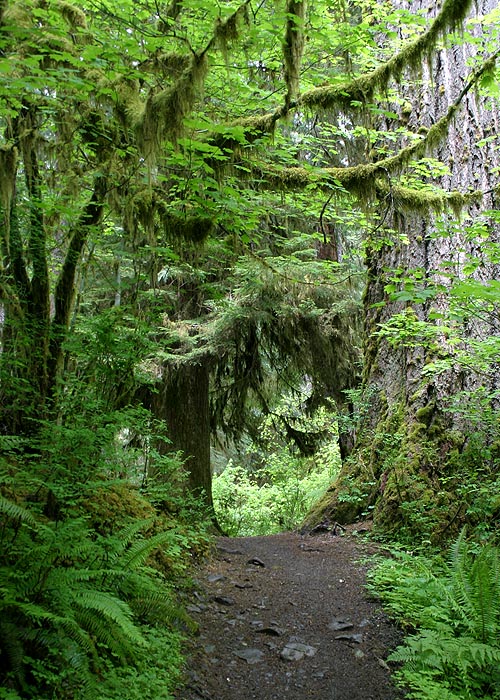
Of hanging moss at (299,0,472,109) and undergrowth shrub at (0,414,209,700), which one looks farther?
hanging moss at (299,0,472,109)

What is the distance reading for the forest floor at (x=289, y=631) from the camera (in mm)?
3947

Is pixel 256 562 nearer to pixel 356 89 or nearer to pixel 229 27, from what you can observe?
pixel 356 89

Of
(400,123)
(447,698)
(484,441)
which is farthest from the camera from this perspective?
(400,123)

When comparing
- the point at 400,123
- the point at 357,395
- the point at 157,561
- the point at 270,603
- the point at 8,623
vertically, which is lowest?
the point at 270,603

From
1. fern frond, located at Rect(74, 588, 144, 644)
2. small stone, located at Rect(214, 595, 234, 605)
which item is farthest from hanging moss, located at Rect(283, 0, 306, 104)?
small stone, located at Rect(214, 595, 234, 605)

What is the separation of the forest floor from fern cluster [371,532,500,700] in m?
0.23

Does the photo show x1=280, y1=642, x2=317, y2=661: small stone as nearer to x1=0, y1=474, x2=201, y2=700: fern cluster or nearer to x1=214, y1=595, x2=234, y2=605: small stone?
x1=214, y1=595, x2=234, y2=605: small stone

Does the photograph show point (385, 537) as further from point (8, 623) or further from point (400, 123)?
point (400, 123)

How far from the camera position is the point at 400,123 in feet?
30.1

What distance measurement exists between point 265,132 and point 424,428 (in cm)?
492

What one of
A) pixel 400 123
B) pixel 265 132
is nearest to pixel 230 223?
pixel 265 132

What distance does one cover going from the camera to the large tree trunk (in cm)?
719

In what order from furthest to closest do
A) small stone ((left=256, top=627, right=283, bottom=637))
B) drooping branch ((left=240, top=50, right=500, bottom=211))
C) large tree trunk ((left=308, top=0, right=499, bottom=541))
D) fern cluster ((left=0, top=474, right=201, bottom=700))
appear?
large tree trunk ((left=308, top=0, right=499, bottom=541)), drooping branch ((left=240, top=50, right=500, bottom=211)), small stone ((left=256, top=627, right=283, bottom=637)), fern cluster ((left=0, top=474, right=201, bottom=700))

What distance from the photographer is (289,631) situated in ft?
16.0
